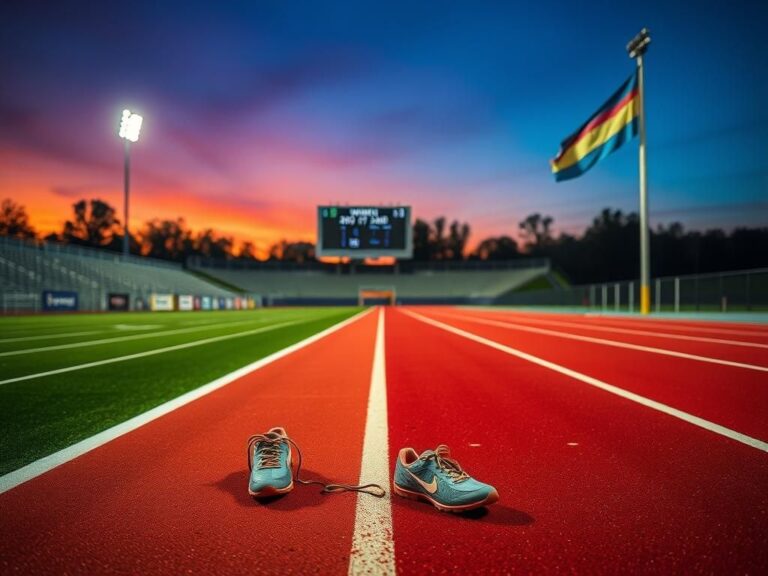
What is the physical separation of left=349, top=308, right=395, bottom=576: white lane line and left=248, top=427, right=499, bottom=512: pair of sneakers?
12 cm

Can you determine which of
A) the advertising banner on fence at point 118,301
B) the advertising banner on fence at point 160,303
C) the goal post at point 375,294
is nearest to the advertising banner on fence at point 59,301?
the advertising banner on fence at point 118,301

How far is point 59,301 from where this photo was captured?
30859mm

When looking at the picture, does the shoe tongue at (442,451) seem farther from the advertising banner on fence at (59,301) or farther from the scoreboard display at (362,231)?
the scoreboard display at (362,231)

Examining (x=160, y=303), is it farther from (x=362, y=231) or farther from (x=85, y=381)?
(x=85, y=381)

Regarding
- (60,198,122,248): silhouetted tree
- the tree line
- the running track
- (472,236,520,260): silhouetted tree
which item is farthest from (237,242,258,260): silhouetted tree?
the running track

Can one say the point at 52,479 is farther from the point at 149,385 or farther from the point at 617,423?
the point at 617,423

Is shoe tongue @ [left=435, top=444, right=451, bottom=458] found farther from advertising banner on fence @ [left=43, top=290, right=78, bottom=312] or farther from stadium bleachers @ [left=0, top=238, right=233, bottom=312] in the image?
advertising banner on fence @ [left=43, top=290, right=78, bottom=312]

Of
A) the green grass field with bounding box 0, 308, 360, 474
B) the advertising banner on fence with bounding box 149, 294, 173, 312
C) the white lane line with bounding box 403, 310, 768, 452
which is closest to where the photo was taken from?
the white lane line with bounding box 403, 310, 768, 452

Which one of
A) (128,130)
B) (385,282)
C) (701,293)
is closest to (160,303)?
(128,130)

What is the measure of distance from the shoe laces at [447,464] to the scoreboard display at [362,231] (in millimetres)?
40109

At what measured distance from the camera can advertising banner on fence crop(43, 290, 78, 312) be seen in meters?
30.3

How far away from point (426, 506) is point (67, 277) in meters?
40.6

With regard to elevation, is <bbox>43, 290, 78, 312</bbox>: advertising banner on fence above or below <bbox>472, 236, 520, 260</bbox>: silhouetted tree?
below

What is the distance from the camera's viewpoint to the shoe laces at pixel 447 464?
2273 mm
